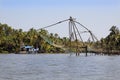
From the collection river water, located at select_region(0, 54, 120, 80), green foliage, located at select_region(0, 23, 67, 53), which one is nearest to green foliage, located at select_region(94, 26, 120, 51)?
green foliage, located at select_region(0, 23, 67, 53)

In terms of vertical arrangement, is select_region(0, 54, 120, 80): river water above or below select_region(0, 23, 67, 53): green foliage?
below

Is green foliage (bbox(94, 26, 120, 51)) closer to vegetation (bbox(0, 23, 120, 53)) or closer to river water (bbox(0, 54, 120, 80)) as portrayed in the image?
vegetation (bbox(0, 23, 120, 53))

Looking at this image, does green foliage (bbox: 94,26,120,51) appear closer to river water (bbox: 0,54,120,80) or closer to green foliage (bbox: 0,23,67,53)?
green foliage (bbox: 0,23,67,53)

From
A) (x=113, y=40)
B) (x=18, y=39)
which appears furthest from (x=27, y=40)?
(x=113, y=40)

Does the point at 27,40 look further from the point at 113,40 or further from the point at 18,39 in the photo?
the point at 113,40

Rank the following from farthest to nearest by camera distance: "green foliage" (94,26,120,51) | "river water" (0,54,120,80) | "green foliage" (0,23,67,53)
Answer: "green foliage" (0,23,67,53) < "green foliage" (94,26,120,51) < "river water" (0,54,120,80)

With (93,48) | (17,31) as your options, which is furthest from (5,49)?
(93,48)

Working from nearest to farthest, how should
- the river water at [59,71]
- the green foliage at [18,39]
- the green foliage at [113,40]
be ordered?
1. the river water at [59,71]
2. the green foliage at [113,40]
3. the green foliage at [18,39]

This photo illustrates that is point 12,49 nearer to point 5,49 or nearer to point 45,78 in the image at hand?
point 5,49

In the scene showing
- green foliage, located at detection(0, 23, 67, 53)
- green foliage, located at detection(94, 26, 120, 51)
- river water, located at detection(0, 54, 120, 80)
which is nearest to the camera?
river water, located at detection(0, 54, 120, 80)

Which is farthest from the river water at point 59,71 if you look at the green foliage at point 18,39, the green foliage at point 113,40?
the green foliage at point 18,39

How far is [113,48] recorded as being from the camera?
15338 centimetres

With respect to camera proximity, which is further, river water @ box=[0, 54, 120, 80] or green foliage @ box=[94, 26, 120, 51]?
green foliage @ box=[94, 26, 120, 51]

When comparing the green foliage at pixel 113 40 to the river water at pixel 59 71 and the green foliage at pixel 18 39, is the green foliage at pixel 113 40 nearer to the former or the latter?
the green foliage at pixel 18 39
